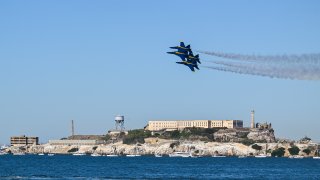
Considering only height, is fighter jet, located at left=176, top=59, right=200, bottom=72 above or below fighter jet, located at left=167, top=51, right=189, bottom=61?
below

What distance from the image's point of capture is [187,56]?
14900 centimetres

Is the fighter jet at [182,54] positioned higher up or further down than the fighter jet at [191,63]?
higher up

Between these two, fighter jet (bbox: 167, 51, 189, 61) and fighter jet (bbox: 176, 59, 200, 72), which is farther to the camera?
fighter jet (bbox: 167, 51, 189, 61)

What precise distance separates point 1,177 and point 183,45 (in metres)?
43.6

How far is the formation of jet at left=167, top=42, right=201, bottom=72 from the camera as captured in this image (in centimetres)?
14579

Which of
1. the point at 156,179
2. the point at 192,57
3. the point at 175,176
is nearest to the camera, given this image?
the point at 192,57

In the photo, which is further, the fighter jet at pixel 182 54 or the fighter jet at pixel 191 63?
the fighter jet at pixel 182 54

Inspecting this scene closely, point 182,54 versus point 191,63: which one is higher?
point 182,54

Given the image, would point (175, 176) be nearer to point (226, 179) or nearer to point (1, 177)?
point (226, 179)

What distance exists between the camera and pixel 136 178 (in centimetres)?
16100

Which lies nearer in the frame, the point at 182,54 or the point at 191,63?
the point at 191,63

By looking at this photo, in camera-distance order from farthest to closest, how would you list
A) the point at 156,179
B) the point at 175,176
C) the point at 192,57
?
the point at 175,176 < the point at 156,179 < the point at 192,57

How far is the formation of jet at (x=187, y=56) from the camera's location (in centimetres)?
14579

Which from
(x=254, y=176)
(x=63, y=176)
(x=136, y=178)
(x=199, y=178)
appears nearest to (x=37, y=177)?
(x=63, y=176)
